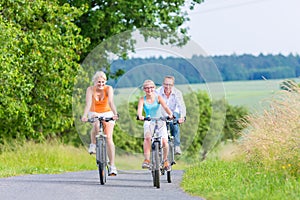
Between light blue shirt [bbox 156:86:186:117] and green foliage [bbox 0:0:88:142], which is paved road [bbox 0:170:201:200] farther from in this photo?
green foliage [bbox 0:0:88:142]

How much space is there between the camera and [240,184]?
415 inches

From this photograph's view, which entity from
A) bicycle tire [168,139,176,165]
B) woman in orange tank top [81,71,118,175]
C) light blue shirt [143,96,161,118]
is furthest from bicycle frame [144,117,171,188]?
woman in orange tank top [81,71,118,175]

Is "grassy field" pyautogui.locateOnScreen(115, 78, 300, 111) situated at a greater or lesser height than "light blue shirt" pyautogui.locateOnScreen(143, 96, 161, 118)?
greater

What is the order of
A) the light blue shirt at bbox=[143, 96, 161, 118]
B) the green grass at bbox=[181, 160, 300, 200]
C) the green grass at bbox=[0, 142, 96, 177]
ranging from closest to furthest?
the green grass at bbox=[181, 160, 300, 200] → the light blue shirt at bbox=[143, 96, 161, 118] → the green grass at bbox=[0, 142, 96, 177]

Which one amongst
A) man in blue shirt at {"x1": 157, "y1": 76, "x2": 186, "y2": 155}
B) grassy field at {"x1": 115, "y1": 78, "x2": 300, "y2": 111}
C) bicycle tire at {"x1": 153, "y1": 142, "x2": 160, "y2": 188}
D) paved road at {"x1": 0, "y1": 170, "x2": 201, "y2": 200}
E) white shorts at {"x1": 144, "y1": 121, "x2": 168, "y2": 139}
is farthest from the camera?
grassy field at {"x1": 115, "y1": 78, "x2": 300, "y2": 111}

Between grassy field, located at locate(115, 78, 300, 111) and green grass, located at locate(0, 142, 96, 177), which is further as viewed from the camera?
green grass, located at locate(0, 142, 96, 177)

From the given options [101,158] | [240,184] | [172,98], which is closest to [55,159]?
[172,98]

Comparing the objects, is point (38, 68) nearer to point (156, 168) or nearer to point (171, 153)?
point (171, 153)

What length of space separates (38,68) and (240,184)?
14.3 metres

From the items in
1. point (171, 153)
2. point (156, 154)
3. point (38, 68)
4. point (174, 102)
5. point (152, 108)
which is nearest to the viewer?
point (156, 154)

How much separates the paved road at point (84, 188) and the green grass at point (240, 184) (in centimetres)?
25

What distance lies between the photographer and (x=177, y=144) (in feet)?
44.6

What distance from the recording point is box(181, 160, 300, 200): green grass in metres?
9.22

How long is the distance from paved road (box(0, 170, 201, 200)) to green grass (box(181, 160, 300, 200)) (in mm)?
251
